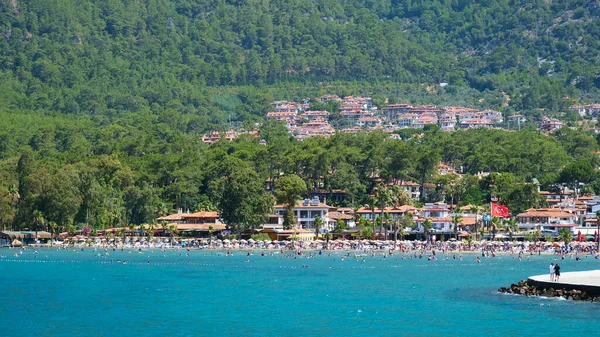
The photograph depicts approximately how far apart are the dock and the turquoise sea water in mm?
1146

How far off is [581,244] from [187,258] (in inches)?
1337

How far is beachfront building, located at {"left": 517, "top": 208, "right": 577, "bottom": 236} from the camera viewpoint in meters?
115

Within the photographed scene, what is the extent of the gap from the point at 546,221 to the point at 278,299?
55.9 m

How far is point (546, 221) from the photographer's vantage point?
116 metres

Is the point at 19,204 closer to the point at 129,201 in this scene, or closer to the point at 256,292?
the point at 129,201

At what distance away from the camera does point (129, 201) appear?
123 meters

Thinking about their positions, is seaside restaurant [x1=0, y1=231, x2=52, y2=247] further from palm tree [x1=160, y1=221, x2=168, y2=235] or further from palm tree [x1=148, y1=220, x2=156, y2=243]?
palm tree [x1=160, y1=221, x2=168, y2=235]

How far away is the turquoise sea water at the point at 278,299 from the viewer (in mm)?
53281

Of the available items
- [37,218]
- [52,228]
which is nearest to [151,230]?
[52,228]

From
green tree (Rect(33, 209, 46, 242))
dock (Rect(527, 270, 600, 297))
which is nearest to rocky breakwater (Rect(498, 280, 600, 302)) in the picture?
dock (Rect(527, 270, 600, 297))

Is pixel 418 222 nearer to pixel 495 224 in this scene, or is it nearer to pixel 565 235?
pixel 495 224

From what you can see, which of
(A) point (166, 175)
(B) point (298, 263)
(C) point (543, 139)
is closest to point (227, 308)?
(B) point (298, 263)

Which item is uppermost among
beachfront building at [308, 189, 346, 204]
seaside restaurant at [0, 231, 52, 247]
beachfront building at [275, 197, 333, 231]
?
beachfront building at [308, 189, 346, 204]

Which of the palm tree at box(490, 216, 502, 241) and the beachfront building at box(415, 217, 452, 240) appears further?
the beachfront building at box(415, 217, 452, 240)
